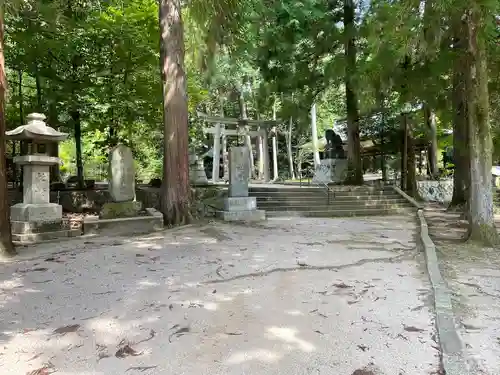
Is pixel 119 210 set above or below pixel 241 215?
above

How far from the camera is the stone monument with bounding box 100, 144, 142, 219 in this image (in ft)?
31.0

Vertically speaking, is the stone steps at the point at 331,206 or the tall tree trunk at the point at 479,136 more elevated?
the tall tree trunk at the point at 479,136

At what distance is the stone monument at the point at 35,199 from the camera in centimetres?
815

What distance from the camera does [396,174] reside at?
2139 centimetres

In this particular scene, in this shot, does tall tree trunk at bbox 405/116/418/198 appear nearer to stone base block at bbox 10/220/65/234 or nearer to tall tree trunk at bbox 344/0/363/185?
tall tree trunk at bbox 344/0/363/185

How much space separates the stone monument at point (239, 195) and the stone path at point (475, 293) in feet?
14.6

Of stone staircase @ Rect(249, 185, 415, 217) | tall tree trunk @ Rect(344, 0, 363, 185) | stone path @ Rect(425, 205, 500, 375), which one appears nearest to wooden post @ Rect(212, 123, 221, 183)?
stone staircase @ Rect(249, 185, 415, 217)

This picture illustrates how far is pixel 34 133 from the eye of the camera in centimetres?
864

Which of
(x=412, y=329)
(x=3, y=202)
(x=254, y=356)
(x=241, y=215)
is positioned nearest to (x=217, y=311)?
(x=254, y=356)

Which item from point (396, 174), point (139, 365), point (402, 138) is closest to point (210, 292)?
point (139, 365)

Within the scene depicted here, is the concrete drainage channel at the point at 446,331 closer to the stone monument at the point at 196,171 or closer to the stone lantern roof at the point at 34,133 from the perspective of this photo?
the stone lantern roof at the point at 34,133

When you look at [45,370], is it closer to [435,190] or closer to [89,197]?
[89,197]

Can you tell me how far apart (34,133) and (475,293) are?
8532mm

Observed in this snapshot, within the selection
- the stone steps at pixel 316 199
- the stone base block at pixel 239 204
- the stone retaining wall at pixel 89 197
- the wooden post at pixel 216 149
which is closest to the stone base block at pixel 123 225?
the stone base block at pixel 239 204
